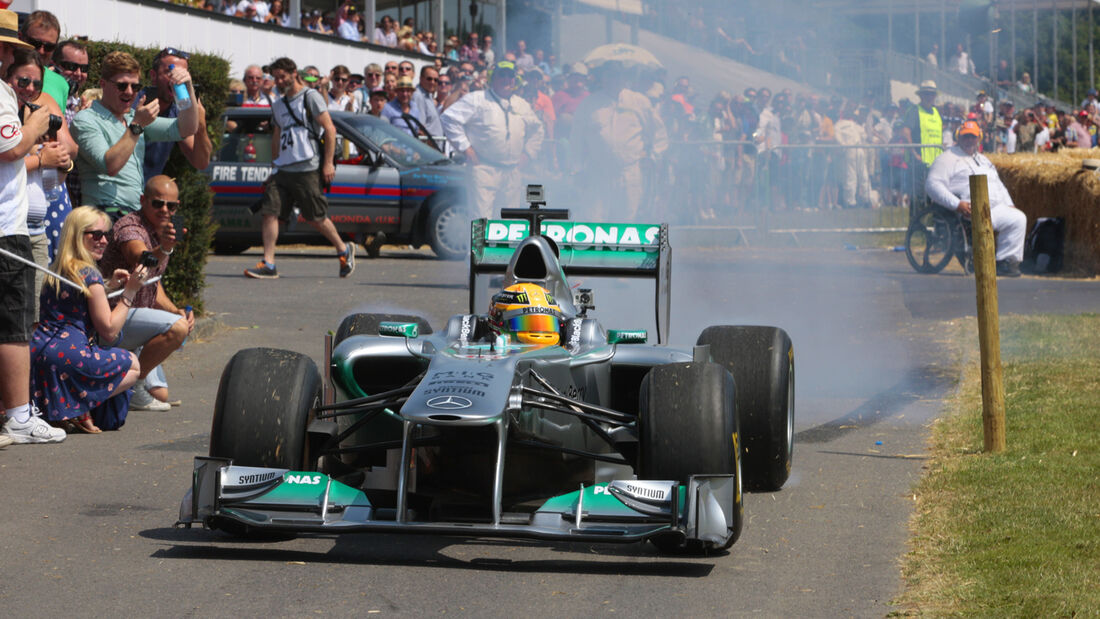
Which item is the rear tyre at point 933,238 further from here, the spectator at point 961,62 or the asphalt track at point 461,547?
the spectator at point 961,62

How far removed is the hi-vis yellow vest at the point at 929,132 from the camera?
20636 mm

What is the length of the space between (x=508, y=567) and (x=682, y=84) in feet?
53.6

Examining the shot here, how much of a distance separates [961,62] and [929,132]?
1575 cm

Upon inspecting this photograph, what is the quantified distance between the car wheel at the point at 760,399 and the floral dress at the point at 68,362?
3264 millimetres

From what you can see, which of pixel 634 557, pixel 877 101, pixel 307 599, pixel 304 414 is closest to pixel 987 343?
pixel 634 557

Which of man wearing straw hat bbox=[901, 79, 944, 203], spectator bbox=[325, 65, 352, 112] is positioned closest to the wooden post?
spectator bbox=[325, 65, 352, 112]

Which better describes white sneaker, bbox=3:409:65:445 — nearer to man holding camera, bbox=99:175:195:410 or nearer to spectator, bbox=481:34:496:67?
man holding camera, bbox=99:175:195:410

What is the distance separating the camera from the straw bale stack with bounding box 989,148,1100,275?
17172mm

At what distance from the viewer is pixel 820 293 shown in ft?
48.8

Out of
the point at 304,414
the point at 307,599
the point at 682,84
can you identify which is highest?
the point at 682,84

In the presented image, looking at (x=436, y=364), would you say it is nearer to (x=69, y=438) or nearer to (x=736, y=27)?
(x=69, y=438)

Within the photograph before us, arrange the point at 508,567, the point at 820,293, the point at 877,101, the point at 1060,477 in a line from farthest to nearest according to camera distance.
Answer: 1. the point at 877,101
2. the point at 820,293
3. the point at 1060,477
4. the point at 508,567

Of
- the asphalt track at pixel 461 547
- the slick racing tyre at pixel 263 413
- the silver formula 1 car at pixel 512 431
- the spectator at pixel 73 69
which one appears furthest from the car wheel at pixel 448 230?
the slick racing tyre at pixel 263 413

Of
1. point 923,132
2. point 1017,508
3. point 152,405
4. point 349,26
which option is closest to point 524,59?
point 349,26
